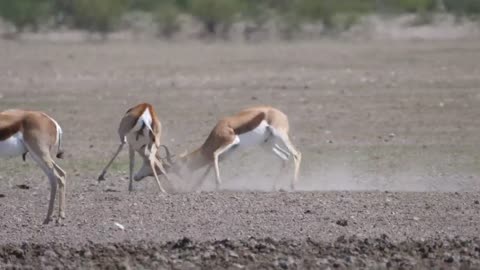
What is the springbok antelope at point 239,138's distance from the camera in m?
15.5

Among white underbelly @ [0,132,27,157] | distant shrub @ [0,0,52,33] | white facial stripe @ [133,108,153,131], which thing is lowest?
distant shrub @ [0,0,52,33]

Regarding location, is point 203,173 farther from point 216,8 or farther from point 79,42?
point 216,8

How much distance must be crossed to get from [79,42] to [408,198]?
2614 centimetres

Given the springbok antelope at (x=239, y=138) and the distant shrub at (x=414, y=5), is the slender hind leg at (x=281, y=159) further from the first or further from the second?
the distant shrub at (x=414, y=5)

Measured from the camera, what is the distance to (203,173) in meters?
16.2

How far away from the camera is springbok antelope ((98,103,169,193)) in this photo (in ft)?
48.8

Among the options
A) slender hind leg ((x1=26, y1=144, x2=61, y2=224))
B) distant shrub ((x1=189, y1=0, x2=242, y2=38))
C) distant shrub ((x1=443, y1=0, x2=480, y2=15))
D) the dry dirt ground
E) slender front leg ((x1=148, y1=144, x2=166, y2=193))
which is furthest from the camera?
distant shrub ((x1=443, y1=0, x2=480, y2=15))

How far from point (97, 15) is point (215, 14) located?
3829mm

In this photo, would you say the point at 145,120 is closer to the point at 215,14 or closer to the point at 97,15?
the point at 97,15

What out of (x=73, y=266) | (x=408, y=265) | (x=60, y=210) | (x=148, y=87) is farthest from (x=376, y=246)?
(x=148, y=87)

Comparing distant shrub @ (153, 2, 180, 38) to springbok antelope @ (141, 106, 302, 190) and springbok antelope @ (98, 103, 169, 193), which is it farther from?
Answer: springbok antelope @ (98, 103, 169, 193)

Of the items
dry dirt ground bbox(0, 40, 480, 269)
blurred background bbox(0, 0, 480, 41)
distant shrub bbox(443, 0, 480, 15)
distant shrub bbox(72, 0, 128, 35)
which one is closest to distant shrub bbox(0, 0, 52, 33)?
blurred background bbox(0, 0, 480, 41)

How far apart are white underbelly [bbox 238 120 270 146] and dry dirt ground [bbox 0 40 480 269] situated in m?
0.45

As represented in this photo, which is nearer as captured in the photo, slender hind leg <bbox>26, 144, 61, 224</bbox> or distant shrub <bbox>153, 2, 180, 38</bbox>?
slender hind leg <bbox>26, 144, 61, 224</bbox>
